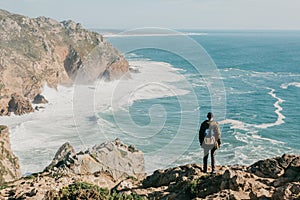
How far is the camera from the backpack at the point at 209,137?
11.5 m

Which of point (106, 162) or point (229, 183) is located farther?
point (106, 162)

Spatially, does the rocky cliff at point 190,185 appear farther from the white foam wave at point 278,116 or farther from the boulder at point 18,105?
the boulder at point 18,105

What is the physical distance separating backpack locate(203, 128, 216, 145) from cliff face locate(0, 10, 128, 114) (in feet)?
155

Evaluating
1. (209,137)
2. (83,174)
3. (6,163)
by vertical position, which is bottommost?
(6,163)

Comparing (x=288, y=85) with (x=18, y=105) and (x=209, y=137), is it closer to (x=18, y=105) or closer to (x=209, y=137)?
(x=18, y=105)

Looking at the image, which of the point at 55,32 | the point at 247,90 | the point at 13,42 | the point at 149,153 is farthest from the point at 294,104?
the point at 55,32

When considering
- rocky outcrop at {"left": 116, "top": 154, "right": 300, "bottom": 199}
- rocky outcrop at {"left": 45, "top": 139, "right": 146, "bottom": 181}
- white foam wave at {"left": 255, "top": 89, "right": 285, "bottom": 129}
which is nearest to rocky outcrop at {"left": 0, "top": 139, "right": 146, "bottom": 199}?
rocky outcrop at {"left": 45, "top": 139, "right": 146, "bottom": 181}

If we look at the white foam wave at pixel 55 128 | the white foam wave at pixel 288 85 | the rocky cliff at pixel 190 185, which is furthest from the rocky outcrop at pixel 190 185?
the white foam wave at pixel 288 85

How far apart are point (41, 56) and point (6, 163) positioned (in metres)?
54.7

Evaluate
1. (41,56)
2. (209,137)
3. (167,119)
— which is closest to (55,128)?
(167,119)

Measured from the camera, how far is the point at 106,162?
21.3 metres

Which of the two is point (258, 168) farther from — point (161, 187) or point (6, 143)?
point (6, 143)

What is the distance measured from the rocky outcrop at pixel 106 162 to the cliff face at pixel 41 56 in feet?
114

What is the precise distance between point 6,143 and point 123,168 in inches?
671
